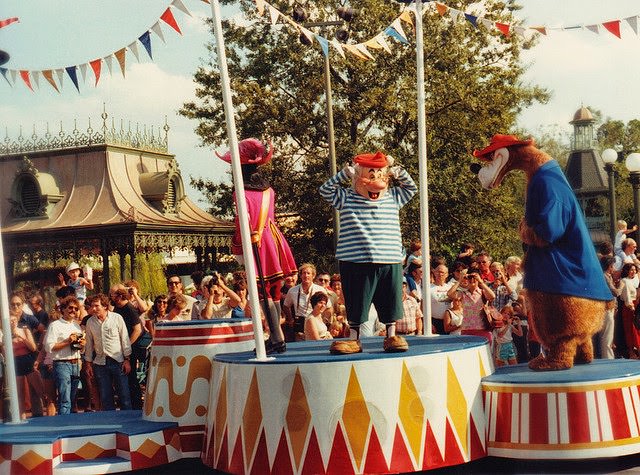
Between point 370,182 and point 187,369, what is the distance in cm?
184

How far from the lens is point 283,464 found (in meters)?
5.51

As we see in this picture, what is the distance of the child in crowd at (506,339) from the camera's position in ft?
31.4

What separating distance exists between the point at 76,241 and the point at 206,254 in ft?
13.2

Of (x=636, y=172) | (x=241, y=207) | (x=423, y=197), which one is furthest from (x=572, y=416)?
(x=636, y=172)

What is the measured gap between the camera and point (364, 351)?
6211 mm

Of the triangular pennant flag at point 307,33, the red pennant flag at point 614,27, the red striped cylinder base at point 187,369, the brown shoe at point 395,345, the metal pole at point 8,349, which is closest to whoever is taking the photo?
the brown shoe at point 395,345

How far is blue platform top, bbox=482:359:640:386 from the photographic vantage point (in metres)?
5.67

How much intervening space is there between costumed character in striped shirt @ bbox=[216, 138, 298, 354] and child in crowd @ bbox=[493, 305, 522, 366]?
347cm

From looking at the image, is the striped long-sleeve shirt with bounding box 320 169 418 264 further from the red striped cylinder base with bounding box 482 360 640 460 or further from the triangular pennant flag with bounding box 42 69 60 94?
the triangular pennant flag with bounding box 42 69 60 94

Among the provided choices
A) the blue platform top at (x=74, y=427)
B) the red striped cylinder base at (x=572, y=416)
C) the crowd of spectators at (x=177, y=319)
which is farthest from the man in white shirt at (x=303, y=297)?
the red striped cylinder base at (x=572, y=416)

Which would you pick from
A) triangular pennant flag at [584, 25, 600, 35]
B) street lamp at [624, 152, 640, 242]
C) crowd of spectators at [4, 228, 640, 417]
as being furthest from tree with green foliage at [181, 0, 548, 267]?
triangular pennant flag at [584, 25, 600, 35]

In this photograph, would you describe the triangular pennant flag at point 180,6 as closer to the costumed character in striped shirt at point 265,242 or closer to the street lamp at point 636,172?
the costumed character in striped shirt at point 265,242

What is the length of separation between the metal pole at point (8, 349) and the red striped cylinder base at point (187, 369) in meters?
0.89

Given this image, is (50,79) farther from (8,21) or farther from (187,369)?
(187,369)
